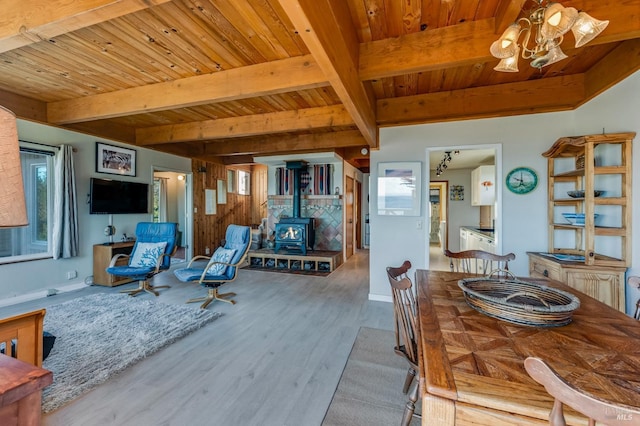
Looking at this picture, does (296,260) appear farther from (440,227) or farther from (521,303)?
(521,303)

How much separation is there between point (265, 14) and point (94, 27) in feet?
4.34

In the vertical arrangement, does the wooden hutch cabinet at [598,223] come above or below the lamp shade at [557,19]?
below

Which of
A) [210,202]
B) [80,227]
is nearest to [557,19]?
[80,227]

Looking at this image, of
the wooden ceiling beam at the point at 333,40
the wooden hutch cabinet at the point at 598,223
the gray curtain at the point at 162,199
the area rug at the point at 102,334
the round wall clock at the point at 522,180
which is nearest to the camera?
the wooden ceiling beam at the point at 333,40

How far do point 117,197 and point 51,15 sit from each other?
11.4 ft

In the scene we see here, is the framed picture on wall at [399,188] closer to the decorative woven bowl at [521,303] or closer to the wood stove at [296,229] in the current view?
the decorative woven bowl at [521,303]

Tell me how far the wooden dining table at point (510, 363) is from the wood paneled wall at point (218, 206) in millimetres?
5978

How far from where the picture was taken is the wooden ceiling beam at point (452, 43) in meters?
1.71

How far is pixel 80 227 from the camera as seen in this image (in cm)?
410

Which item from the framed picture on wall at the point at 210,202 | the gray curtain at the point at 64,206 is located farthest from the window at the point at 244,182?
the gray curtain at the point at 64,206

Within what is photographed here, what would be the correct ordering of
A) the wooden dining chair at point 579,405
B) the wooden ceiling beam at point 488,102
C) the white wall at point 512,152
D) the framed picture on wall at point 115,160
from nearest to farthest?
the wooden dining chair at point 579,405
the white wall at point 512,152
the wooden ceiling beam at point 488,102
the framed picture on wall at point 115,160

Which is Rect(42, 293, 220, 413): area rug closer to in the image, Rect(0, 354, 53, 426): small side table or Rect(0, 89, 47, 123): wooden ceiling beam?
Rect(0, 354, 53, 426): small side table

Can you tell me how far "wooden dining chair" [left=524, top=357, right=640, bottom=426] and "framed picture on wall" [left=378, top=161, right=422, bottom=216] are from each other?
306 centimetres

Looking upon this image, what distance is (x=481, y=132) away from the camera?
10.8 ft
